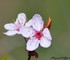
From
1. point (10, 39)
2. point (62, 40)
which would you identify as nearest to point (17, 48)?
point (10, 39)

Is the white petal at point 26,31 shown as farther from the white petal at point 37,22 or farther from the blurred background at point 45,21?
the blurred background at point 45,21

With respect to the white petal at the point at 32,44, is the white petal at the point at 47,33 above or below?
above

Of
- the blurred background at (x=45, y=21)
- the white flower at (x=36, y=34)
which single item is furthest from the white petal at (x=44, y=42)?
the blurred background at (x=45, y=21)

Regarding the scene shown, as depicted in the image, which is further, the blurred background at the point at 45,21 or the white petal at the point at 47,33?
the blurred background at the point at 45,21

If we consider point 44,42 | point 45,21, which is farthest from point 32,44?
point 45,21

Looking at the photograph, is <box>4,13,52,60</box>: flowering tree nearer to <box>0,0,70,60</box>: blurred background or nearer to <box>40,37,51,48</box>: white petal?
<box>40,37,51,48</box>: white petal

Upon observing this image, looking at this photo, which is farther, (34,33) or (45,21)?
(45,21)

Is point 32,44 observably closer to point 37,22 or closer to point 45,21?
point 37,22

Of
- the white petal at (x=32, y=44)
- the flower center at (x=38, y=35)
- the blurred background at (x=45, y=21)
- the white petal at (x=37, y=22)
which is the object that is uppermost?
the white petal at (x=37, y=22)
